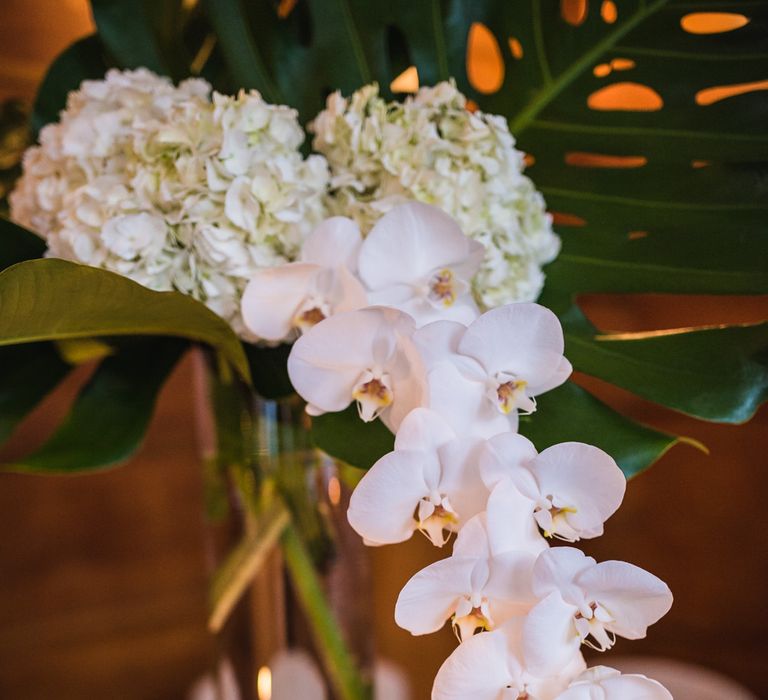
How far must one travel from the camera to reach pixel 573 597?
0.31 metres

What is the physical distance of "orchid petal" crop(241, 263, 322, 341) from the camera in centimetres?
43

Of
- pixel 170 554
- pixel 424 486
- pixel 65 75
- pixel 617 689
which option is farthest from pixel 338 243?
pixel 170 554

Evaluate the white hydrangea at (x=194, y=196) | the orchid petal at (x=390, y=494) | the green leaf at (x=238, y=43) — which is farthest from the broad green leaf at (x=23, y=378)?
the orchid petal at (x=390, y=494)

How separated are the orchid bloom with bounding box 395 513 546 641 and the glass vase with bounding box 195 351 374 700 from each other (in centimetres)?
30

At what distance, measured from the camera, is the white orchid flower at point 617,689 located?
299mm

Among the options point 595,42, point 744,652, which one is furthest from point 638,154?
point 744,652

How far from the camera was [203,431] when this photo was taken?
2.14 ft

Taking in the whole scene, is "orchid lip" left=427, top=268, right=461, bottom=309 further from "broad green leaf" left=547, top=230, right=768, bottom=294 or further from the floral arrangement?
"broad green leaf" left=547, top=230, right=768, bottom=294

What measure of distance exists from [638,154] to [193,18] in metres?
0.38

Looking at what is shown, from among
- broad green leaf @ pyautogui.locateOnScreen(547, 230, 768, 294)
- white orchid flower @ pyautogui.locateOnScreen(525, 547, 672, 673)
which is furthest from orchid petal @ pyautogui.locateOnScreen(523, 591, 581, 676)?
broad green leaf @ pyautogui.locateOnScreen(547, 230, 768, 294)

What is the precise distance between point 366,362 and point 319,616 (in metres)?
0.31

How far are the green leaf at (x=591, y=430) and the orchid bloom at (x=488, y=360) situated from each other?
8 cm

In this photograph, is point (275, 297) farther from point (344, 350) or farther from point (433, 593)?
point (433, 593)

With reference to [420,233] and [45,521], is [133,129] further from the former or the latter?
[45,521]
